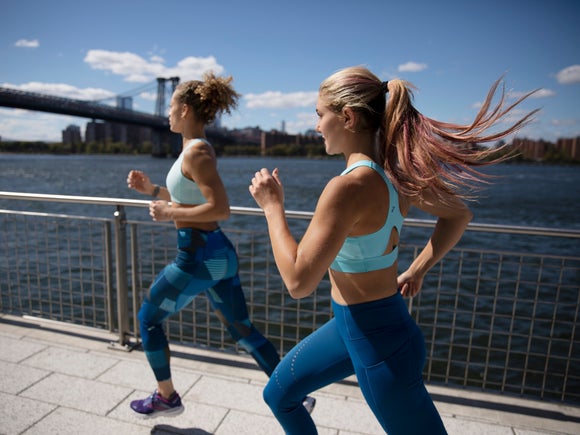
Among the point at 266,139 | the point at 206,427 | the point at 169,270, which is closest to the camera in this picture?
the point at 169,270

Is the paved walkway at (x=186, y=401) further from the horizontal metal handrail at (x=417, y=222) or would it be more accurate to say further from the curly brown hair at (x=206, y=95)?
the curly brown hair at (x=206, y=95)

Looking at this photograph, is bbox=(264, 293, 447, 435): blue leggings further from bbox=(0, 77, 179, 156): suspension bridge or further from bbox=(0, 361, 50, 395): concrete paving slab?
bbox=(0, 77, 179, 156): suspension bridge

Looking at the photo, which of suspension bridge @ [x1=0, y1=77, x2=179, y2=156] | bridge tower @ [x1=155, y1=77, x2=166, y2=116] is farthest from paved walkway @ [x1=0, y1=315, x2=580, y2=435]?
bridge tower @ [x1=155, y1=77, x2=166, y2=116]

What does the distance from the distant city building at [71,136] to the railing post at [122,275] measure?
83.2 m

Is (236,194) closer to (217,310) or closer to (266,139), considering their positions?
(217,310)

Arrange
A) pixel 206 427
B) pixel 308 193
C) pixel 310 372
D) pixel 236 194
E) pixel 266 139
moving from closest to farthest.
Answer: pixel 310 372 → pixel 206 427 → pixel 236 194 → pixel 308 193 → pixel 266 139

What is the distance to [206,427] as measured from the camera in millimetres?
2422

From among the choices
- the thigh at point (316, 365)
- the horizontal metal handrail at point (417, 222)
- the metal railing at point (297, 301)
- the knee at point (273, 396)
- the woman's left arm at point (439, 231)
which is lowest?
the metal railing at point (297, 301)

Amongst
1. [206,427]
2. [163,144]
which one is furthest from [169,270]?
[163,144]

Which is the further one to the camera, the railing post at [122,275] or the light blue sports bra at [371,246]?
the railing post at [122,275]

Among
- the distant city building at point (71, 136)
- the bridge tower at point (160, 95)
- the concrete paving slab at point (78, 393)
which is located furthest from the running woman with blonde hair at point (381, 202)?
the distant city building at point (71, 136)

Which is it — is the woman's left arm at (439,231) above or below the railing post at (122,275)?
above

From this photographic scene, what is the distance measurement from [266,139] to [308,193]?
126 ft

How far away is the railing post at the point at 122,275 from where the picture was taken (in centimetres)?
328
